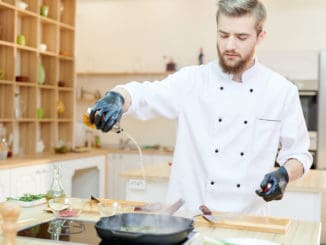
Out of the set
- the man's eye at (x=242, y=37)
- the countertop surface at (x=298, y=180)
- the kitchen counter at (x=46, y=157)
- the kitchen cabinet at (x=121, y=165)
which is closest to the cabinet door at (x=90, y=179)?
the kitchen counter at (x=46, y=157)

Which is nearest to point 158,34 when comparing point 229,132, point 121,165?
point 121,165

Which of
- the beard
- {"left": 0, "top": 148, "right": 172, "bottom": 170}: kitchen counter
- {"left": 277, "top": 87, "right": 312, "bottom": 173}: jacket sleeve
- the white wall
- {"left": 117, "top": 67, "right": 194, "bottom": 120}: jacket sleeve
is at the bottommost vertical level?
{"left": 0, "top": 148, "right": 172, "bottom": 170}: kitchen counter

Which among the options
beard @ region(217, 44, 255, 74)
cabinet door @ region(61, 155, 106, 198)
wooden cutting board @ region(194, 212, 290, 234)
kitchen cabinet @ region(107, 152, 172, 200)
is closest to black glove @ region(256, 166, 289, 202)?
wooden cutting board @ region(194, 212, 290, 234)

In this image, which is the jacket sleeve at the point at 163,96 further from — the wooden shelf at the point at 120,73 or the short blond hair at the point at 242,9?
the wooden shelf at the point at 120,73

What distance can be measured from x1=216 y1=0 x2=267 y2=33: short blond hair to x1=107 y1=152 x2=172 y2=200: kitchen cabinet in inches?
149

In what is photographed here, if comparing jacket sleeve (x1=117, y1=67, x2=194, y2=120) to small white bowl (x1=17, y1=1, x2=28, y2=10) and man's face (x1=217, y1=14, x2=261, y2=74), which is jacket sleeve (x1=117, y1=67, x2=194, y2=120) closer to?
man's face (x1=217, y1=14, x2=261, y2=74)

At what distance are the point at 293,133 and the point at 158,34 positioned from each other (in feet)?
14.2

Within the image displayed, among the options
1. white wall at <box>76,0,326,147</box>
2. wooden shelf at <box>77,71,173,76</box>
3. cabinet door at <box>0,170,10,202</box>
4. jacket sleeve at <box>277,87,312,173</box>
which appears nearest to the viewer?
jacket sleeve at <box>277,87,312,173</box>

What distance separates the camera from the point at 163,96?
214 centimetres

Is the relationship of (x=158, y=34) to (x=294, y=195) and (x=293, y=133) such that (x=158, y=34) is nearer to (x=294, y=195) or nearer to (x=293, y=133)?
(x=294, y=195)

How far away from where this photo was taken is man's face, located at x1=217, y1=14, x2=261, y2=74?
1942 mm

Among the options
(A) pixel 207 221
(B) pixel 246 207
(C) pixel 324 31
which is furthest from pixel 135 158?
(A) pixel 207 221

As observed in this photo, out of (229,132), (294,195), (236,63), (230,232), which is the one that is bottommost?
(294,195)

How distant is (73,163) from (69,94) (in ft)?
3.42
